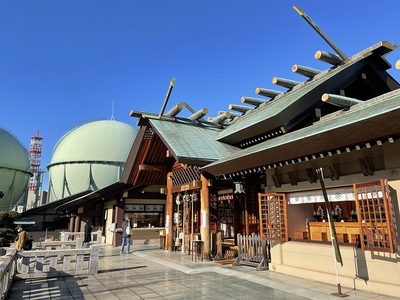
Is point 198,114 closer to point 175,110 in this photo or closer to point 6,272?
point 175,110

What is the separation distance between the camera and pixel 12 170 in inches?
1289

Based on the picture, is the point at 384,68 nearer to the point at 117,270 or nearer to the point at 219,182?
the point at 219,182

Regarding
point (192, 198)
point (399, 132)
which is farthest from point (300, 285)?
point (192, 198)

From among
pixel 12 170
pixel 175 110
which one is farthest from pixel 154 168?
pixel 12 170

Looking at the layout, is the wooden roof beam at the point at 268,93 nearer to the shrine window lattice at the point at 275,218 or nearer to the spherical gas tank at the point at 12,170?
the shrine window lattice at the point at 275,218

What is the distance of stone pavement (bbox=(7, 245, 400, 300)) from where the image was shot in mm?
6559

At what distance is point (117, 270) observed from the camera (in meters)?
9.84

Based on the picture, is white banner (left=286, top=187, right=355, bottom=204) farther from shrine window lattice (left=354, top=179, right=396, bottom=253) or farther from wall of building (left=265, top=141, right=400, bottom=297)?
shrine window lattice (left=354, top=179, right=396, bottom=253)

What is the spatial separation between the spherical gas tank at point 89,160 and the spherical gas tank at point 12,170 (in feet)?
15.6

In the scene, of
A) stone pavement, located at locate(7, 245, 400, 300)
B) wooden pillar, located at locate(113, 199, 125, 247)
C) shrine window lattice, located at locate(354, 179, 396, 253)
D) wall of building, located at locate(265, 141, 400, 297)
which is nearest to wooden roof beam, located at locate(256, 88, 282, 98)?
wall of building, located at locate(265, 141, 400, 297)

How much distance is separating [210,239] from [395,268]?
6852 mm

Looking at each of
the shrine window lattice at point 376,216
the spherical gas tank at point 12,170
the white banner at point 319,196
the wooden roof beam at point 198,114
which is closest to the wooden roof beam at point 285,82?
the wooden roof beam at point 198,114

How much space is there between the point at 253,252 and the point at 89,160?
24.0 meters

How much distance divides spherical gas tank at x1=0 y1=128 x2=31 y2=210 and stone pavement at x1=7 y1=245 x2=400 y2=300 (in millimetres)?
28581
